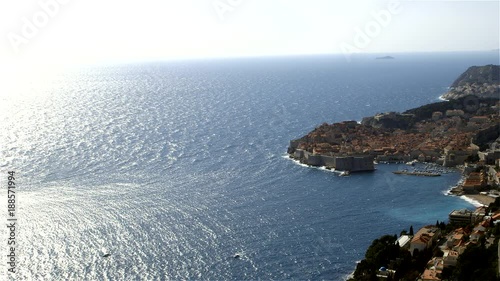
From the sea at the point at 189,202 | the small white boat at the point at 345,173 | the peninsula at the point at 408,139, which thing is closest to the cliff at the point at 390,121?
the peninsula at the point at 408,139

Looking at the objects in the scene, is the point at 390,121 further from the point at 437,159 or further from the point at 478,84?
the point at 478,84

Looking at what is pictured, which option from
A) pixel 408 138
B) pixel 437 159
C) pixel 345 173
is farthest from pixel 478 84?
pixel 345 173

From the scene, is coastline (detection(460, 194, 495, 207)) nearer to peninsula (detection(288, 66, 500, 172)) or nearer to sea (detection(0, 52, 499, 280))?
sea (detection(0, 52, 499, 280))

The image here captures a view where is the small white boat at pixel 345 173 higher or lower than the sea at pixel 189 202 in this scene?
lower

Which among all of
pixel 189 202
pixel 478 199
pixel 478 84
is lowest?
pixel 478 199

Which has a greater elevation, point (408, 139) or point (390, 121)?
point (390, 121)

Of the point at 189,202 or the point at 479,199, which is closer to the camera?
the point at 189,202

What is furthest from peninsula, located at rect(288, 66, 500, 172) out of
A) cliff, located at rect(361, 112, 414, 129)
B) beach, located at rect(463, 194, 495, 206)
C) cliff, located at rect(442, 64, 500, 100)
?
cliff, located at rect(442, 64, 500, 100)

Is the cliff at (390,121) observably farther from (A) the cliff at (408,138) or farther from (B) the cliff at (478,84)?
(B) the cliff at (478,84)

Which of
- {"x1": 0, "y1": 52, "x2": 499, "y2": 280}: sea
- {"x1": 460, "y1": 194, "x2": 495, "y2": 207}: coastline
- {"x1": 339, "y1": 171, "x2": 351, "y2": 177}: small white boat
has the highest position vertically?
{"x1": 0, "y1": 52, "x2": 499, "y2": 280}: sea
